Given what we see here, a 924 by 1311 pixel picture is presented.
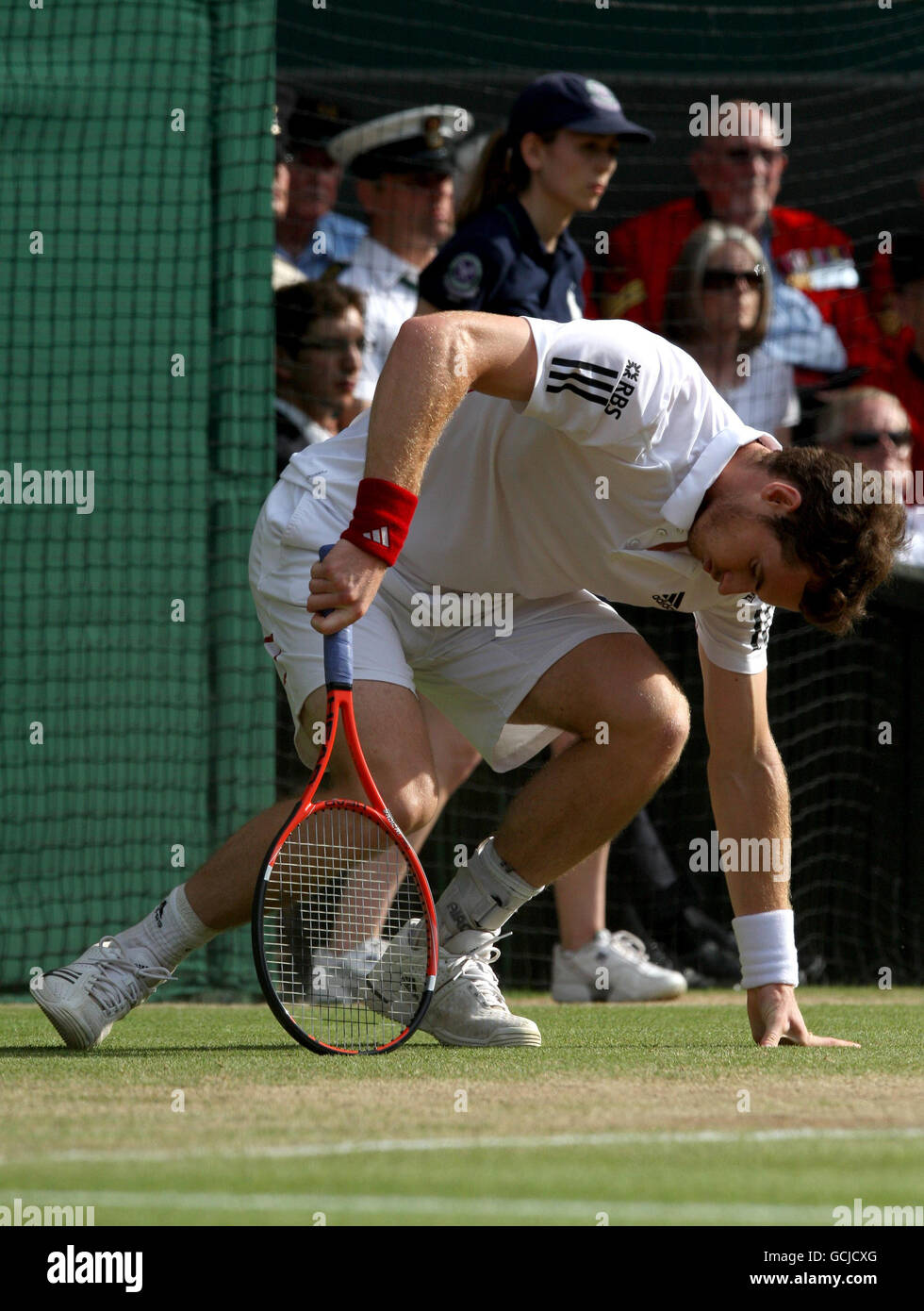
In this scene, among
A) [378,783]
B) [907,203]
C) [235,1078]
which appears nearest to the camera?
[235,1078]

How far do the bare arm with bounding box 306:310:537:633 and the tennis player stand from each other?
0.34 feet

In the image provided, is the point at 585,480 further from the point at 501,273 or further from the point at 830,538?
the point at 501,273

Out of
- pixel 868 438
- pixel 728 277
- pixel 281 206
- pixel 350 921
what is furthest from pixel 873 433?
pixel 350 921

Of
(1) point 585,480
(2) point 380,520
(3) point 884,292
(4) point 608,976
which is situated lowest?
(4) point 608,976

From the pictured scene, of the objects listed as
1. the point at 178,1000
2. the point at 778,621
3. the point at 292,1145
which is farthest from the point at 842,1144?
the point at 778,621

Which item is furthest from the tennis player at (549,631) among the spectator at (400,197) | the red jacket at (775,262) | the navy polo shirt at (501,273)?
the red jacket at (775,262)

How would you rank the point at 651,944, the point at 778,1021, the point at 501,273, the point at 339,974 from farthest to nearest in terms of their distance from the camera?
1. the point at 651,944
2. the point at 501,273
3. the point at 778,1021
4. the point at 339,974

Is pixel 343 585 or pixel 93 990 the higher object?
pixel 343 585

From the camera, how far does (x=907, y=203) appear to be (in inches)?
275

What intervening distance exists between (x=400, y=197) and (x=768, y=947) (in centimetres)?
365

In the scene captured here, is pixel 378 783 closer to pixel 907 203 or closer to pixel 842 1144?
pixel 842 1144

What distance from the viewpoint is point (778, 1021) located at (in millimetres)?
3420

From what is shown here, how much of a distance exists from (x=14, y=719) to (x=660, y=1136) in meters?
3.42

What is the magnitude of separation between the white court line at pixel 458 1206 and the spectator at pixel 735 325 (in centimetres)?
453
